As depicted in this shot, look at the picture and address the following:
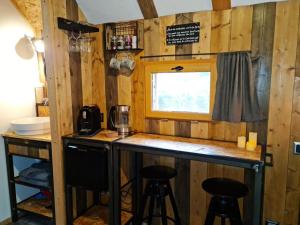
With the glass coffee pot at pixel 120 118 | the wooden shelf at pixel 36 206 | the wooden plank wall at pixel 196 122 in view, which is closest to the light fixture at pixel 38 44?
the glass coffee pot at pixel 120 118

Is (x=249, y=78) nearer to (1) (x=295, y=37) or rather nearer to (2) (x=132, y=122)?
(1) (x=295, y=37)

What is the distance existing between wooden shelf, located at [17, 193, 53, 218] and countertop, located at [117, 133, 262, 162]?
1.23 m

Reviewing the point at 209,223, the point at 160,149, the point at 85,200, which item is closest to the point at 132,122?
the point at 160,149

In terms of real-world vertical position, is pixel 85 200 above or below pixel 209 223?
below

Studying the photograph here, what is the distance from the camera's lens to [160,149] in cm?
199

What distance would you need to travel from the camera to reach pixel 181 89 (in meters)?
2.41

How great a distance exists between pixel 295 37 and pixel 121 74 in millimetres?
1591

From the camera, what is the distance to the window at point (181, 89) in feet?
7.44

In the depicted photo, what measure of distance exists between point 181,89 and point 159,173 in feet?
2.71

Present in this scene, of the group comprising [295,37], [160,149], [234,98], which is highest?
[295,37]

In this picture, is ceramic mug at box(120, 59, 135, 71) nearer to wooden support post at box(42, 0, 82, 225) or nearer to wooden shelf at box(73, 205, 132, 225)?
wooden support post at box(42, 0, 82, 225)

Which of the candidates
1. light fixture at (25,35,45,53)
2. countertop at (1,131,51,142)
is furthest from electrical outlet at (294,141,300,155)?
light fixture at (25,35,45,53)

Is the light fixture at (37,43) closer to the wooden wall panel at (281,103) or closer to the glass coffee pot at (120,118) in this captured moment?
the glass coffee pot at (120,118)

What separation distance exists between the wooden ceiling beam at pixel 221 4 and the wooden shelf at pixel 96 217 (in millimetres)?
2214
